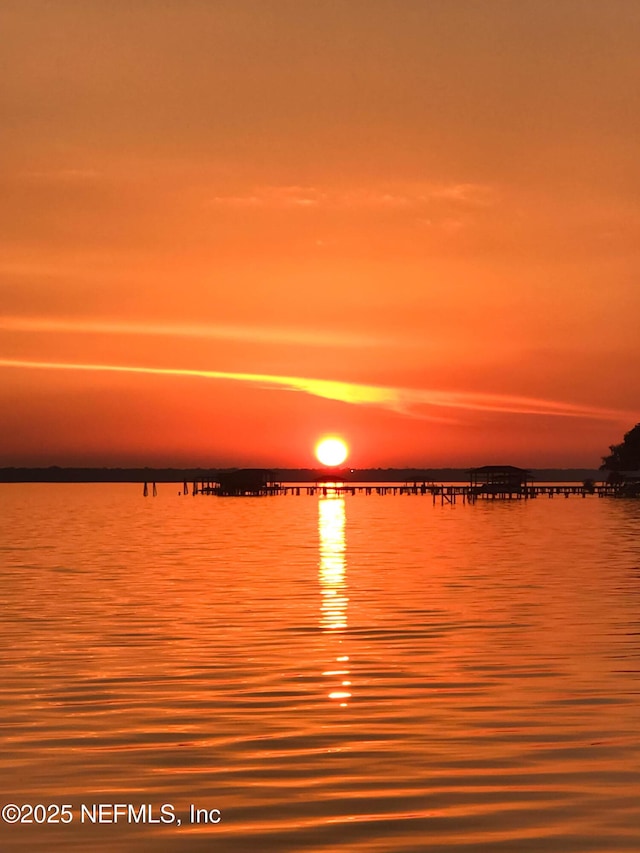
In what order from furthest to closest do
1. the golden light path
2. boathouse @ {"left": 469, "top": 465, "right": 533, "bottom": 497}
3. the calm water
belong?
boathouse @ {"left": 469, "top": 465, "right": 533, "bottom": 497} < the golden light path < the calm water

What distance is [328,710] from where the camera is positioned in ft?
53.5

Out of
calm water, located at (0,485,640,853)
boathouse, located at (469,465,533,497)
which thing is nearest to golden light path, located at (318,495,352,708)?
calm water, located at (0,485,640,853)

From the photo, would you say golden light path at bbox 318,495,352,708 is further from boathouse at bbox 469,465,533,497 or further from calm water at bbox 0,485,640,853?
boathouse at bbox 469,465,533,497

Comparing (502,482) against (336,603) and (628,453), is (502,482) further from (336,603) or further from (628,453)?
(336,603)

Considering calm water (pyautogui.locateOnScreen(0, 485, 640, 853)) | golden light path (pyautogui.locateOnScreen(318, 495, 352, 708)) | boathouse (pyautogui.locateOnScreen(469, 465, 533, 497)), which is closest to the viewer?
calm water (pyautogui.locateOnScreen(0, 485, 640, 853))

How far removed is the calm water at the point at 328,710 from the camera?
10992 millimetres

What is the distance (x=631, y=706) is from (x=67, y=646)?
10.8m

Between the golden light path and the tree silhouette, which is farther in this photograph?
the tree silhouette

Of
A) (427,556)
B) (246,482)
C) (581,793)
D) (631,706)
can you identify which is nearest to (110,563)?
(427,556)

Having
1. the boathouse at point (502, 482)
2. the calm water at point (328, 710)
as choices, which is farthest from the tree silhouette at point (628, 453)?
the calm water at point (328, 710)

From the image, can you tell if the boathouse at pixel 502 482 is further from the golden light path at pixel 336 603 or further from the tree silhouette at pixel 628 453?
the golden light path at pixel 336 603

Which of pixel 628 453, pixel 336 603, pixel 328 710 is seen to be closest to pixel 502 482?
pixel 628 453

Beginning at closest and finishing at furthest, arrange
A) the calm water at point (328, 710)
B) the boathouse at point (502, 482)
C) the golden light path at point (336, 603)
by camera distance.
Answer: the calm water at point (328, 710) → the golden light path at point (336, 603) → the boathouse at point (502, 482)

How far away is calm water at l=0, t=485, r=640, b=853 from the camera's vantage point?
36.1 feet
